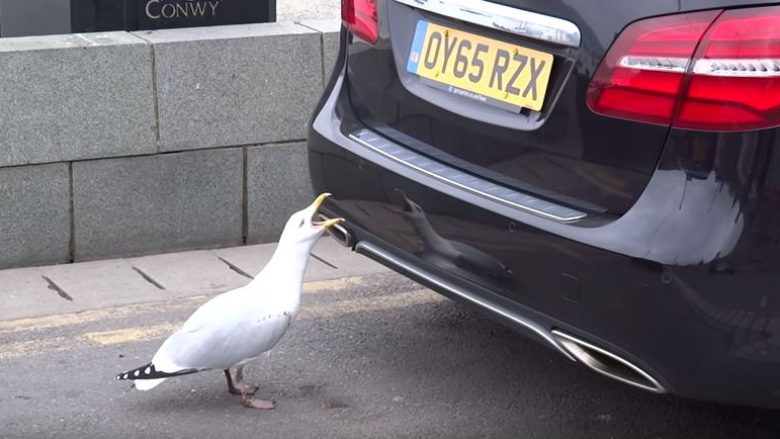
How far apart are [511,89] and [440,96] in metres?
0.31

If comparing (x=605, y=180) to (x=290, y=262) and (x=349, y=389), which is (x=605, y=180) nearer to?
(x=290, y=262)

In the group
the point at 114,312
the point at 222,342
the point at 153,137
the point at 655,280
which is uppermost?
the point at 655,280

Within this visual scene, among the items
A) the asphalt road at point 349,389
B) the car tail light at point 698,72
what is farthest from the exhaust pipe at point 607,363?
the asphalt road at point 349,389

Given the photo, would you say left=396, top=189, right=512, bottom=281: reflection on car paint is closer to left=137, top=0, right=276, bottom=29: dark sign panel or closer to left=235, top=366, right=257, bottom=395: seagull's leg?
left=235, top=366, right=257, bottom=395: seagull's leg

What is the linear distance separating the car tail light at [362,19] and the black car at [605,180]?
0.18m

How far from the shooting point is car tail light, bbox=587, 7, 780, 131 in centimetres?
296

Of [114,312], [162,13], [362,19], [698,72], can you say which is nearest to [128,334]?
[114,312]

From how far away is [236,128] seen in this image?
5.55m

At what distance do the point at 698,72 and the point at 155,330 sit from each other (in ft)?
7.67

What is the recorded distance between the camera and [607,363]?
3.27 m

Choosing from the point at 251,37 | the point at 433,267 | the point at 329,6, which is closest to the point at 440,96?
the point at 433,267

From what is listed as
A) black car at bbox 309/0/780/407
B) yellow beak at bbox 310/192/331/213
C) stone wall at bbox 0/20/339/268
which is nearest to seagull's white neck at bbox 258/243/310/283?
yellow beak at bbox 310/192/331/213

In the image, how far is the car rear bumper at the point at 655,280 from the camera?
2.99m

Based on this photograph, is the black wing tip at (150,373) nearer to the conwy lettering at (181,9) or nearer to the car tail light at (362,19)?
the car tail light at (362,19)
